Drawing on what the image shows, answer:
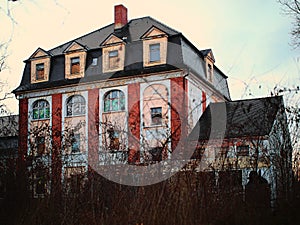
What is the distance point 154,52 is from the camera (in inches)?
1070

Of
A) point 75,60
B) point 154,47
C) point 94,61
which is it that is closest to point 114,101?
point 94,61

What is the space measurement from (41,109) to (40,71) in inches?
102

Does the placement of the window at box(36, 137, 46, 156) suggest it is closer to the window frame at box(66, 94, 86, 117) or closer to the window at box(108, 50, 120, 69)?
the window frame at box(66, 94, 86, 117)

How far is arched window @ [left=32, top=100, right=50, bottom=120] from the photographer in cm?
2852

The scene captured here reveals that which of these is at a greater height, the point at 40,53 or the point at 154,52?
the point at 40,53

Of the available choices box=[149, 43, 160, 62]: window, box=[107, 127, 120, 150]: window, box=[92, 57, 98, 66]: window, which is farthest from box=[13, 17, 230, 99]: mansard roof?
box=[107, 127, 120, 150]: window

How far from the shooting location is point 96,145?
9.98m

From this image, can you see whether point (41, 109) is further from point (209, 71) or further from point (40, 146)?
point (40, 146)

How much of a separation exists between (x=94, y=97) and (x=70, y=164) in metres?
18.6

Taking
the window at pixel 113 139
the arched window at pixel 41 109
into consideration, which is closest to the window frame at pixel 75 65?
the arched window at pixel 41 109

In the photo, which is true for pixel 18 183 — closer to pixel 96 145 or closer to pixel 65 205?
pixel 65 205

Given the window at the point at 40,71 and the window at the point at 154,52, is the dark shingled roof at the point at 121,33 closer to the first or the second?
the window at the point at 40,71

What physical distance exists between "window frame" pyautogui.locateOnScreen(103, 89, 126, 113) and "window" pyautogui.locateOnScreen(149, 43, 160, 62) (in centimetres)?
242

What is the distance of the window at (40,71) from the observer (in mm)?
30270
